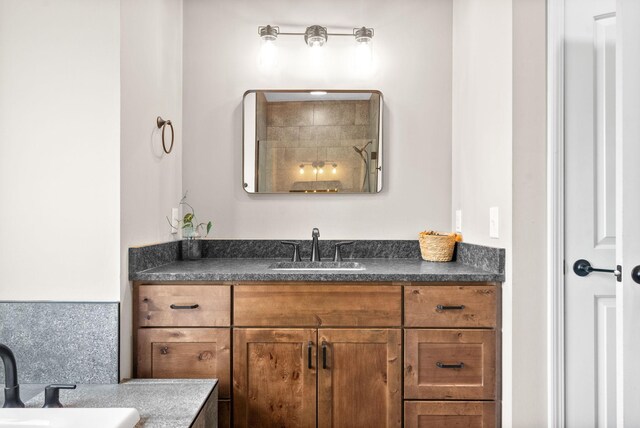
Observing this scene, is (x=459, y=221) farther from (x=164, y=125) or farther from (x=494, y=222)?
(x=164, y=125)

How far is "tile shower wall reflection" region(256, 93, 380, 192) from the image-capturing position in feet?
7.89

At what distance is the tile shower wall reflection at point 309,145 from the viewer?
7.89 feet

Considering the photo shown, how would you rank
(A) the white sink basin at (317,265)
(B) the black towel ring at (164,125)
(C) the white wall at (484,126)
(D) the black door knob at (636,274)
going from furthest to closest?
(A) the white sink basin at (317,265), (B) the black towel ring at (164,125), (C) the white wall at (484,126), (D) the black door knob at (636,274)

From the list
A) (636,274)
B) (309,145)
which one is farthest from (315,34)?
(636,274)

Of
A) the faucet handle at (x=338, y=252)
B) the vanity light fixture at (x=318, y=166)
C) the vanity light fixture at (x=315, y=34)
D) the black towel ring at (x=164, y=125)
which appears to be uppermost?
the vanity light fixture at (x=315, y=34)

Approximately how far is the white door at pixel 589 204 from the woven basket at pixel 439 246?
593mm

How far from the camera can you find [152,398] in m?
1.51

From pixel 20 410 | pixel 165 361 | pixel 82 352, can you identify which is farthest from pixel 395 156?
pixel 20 410

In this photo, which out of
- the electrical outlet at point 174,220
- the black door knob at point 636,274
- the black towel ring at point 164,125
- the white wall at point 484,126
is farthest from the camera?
the electrical outlet at point 174,220

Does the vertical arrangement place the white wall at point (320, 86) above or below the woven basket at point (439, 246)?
above

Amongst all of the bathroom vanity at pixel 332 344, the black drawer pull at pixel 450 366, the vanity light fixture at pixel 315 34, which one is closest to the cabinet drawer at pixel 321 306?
the bathroom vanity at pixel 332 344

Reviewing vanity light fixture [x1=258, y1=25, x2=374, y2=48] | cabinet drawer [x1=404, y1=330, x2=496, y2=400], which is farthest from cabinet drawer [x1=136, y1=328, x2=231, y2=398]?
vanity light fixture [x1=258, y1=25, x2=374, y2=48]

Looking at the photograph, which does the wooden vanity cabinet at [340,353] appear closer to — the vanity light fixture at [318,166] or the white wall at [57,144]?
the white wall at [57,144]

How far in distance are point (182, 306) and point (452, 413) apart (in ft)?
3.82
